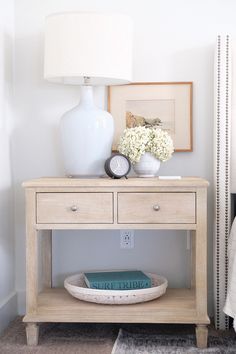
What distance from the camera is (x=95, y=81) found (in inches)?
110

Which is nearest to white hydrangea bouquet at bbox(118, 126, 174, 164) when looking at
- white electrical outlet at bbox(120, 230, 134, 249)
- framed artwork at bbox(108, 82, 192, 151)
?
framed artwork at bbox(108, 82, 192, 151)

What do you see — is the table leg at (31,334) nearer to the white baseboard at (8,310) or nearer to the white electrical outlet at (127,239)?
the white baseboard at (8,310)

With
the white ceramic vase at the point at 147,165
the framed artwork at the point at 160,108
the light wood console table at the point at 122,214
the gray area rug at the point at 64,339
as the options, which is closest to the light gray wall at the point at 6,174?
the gray area rug at the point at 64,339

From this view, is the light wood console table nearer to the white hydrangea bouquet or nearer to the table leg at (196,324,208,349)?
the table leg at (196,324,208,349)

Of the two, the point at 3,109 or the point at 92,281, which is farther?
the point at 3,109

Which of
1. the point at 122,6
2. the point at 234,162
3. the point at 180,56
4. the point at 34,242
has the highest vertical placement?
the point at 122,6

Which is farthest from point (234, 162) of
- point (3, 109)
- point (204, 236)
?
point (3, 109)

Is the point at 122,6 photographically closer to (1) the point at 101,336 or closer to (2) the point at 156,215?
(2) the point at 156,215

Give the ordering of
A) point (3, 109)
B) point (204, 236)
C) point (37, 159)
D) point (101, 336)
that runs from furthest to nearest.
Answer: point (37, 159) → point (3, 109) → point (101, 336) → point (204, 236)

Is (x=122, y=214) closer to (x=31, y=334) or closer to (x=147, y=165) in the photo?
(x=147, y=165)

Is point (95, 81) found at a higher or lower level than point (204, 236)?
higher

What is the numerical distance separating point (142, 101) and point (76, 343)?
3.98ft

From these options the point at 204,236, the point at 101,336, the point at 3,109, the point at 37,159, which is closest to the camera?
the point at 204,236

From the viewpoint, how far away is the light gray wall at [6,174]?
2.69 m
